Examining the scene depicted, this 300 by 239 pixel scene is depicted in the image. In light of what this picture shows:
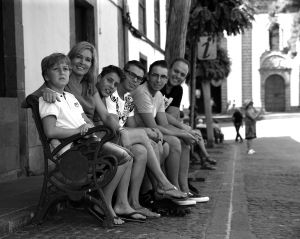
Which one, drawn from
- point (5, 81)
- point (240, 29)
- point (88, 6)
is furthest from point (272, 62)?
point (5, 81)

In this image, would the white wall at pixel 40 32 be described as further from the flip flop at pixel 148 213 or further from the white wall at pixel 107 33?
the flip flop at pixel 148 213

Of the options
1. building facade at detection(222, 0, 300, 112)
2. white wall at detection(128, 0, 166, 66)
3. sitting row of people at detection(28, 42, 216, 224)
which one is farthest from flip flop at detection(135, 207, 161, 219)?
building facade at detection(222, 0, 300, 112)

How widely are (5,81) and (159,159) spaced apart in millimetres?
2862

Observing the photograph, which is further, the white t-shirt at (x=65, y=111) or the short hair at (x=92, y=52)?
the short hair at (x=92, y=52)

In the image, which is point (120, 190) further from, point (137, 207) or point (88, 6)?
point (88, 6)

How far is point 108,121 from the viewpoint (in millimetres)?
4613

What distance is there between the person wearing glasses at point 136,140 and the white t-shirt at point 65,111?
0.47 m

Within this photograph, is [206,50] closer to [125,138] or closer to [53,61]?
[125,138]

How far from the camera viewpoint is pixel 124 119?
5.29 meters

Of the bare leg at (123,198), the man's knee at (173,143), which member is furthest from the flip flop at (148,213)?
the man's knee at (173,143)

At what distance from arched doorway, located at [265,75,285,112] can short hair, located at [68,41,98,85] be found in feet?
141

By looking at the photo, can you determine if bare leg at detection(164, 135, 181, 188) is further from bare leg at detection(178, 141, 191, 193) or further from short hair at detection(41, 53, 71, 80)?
short hair at detection(41, 53, 71, 80)

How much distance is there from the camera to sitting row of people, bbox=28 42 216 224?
173 inches

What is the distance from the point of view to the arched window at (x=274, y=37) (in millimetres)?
45938
